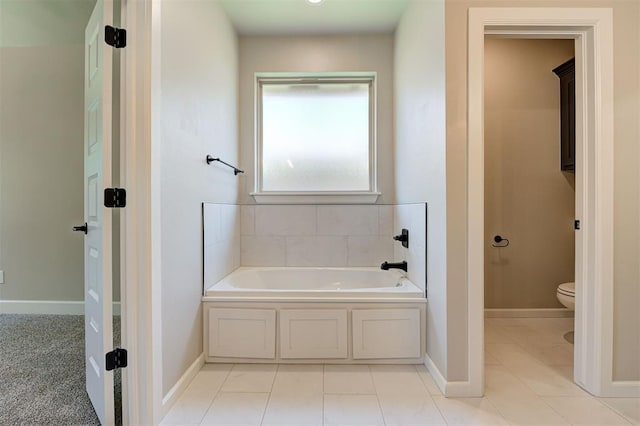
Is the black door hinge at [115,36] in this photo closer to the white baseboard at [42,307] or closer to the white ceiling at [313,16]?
the white ceiling at [313,16]

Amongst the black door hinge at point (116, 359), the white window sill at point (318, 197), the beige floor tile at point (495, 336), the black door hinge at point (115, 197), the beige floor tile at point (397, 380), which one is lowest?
the beige floor tile at point (495, 336)

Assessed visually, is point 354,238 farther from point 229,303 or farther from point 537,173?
point 537,173

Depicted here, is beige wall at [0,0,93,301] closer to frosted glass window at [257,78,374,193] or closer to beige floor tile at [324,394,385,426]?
frosted glass window at [257,78,374,193]

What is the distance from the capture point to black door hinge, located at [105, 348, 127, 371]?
1327mm

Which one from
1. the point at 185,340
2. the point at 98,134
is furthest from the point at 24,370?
the point at 98,134

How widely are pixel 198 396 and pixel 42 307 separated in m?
2.28

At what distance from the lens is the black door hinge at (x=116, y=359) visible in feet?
4.35

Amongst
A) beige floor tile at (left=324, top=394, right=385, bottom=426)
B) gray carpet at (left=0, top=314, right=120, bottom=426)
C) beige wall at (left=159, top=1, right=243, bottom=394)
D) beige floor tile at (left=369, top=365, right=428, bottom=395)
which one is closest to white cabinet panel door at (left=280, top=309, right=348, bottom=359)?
beige floor tile at (left=369, top=365, right=428, bottom=395)

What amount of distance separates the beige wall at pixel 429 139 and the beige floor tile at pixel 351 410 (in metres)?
0.46

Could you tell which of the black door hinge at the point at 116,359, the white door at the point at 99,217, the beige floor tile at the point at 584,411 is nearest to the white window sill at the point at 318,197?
the white door at the point at 99,217

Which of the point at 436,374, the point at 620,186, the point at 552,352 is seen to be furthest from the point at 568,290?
the point at 436,374

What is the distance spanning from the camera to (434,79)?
70.7 inches

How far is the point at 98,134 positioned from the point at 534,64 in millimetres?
3453

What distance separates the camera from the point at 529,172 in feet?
9.27
